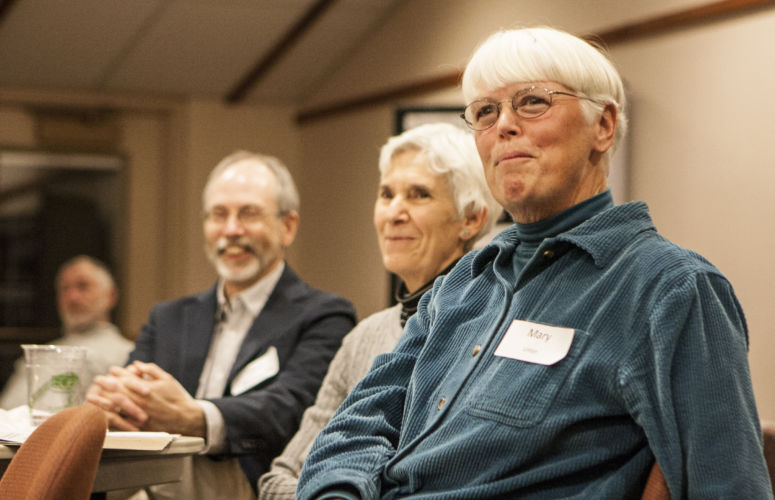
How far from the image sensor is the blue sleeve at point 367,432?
1.44 m

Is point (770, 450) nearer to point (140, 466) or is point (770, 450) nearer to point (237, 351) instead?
point (237, 351)

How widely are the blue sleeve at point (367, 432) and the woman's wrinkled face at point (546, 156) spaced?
0.30m

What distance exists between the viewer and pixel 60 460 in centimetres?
147

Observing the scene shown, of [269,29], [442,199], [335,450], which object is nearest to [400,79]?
[269,29]

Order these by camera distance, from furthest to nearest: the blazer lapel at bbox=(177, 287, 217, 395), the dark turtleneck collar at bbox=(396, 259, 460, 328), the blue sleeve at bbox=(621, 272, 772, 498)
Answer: the blazer lapel at bbox=(177, 287, 217, 395)
the dark turtleneck collar at bbox=(396, 259, 460, 328)
the blue sleeve at bbox=(621, 272, 772, 498)

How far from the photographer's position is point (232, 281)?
9.29 ft

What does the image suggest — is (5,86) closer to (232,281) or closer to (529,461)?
(232,281)

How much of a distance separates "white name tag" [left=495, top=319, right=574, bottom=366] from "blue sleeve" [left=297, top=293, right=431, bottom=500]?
25 cm

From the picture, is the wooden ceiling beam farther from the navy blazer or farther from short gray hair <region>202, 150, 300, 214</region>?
the navy blazer

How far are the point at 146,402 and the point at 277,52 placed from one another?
4.42 meters

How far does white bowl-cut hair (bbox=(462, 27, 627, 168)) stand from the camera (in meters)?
1.49

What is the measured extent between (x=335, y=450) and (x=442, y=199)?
37.4 inches

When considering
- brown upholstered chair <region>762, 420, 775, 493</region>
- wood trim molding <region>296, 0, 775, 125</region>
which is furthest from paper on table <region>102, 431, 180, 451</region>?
brown upholstered chair <region>762, 420, 775, 493</region>

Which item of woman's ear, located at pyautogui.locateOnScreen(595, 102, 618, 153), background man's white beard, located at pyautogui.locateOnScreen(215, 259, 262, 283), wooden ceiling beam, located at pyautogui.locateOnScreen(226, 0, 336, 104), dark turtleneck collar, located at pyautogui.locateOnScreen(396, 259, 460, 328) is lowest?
dark turtleneck collar, located at pyautogui.locateOnScreen(396, 259, 460, 328)
